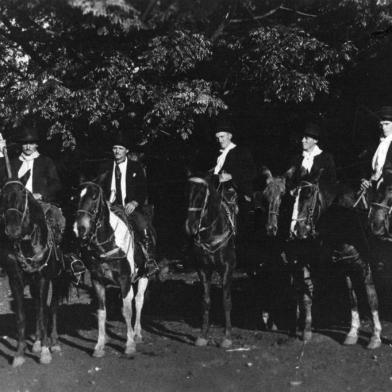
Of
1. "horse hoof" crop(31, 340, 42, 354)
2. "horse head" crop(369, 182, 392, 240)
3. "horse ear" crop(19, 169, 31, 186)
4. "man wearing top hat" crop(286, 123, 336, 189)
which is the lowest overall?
"horse hoof" crop(31, 340, 42, 354)

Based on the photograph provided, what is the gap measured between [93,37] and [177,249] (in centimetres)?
555

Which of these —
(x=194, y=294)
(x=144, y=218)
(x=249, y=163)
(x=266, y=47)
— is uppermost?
(x=266, y=47)

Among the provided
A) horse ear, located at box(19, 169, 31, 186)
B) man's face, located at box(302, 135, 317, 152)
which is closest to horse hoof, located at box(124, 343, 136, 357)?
horse ear, located at box(19, 169, 31, 186)

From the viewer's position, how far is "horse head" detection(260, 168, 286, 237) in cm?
844

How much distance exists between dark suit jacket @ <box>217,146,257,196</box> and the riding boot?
5.08ft

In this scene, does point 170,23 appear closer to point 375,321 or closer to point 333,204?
point 333,204

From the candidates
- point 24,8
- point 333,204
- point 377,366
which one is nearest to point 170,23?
point 24,8

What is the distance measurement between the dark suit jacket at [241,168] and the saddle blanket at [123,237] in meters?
1.85

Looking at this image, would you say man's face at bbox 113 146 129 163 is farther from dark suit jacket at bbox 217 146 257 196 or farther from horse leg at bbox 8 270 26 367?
horse leg at bbox 8 270 26 367

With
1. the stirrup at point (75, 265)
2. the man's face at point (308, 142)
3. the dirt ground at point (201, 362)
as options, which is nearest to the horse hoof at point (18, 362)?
the dirt ground at point (201, 362)

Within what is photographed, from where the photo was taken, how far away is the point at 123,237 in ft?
27.8

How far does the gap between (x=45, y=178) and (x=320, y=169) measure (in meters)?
4.00

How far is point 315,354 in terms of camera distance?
319 inches

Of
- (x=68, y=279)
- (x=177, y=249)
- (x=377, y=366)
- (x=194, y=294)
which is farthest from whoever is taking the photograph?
(x=177, y=249)
